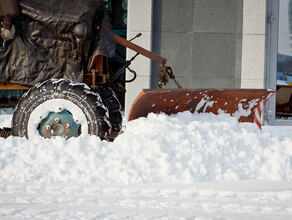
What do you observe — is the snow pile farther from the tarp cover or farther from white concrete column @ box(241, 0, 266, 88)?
white concrete column @ box(241, 0, 266, 88)

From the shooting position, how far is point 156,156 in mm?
5191

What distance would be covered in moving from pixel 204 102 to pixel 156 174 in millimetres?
1778

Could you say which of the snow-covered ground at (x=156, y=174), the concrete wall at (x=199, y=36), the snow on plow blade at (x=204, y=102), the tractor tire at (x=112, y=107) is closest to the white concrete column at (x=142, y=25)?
the concrete wall at (x=199, y=36)

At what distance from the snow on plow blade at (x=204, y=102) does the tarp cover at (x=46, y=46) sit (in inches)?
33.6

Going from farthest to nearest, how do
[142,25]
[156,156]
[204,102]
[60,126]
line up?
1. [142,25]
2. [204,102]
3. [60,126]
4. [156,156]

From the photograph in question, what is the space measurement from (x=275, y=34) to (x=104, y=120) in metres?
6.41

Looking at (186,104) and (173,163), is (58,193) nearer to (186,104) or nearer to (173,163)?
(173,163)


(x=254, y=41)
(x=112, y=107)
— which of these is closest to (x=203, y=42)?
(x=254, y=41)

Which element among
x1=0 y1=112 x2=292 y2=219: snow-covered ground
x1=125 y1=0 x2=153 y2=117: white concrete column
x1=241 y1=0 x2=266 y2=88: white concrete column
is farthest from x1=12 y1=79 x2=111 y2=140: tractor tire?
x1=241 y1=0 x2=266 y2=88: white concrete column

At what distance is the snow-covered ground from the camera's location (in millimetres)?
3896

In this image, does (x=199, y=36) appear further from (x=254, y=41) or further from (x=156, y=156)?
(x=156, y=156)

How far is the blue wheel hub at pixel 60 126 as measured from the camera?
5.84m

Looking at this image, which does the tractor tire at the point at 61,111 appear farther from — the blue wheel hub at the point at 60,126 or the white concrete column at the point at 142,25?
the white concrete column at the point at 142,25

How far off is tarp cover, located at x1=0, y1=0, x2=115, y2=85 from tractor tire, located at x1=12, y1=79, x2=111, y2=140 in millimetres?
443
